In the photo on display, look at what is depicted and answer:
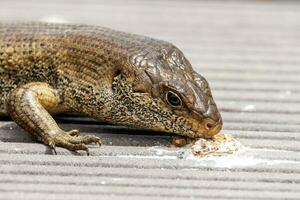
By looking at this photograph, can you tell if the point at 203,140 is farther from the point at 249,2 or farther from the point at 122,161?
the point at 249,2

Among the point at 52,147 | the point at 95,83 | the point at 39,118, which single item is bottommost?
the point at 52,147

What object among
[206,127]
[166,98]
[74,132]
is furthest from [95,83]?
[206,127]

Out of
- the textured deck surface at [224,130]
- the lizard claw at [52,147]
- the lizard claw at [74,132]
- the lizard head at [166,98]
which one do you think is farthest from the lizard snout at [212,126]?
the lizard claw at [52,147]

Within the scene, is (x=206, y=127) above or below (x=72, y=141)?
above

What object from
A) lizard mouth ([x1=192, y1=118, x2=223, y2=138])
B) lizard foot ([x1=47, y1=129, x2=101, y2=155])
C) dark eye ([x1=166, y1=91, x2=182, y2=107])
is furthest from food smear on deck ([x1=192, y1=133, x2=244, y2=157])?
lizard foot ([x1=47, y1=129, x2=101, y2=155])

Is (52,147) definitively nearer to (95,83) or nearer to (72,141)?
(72,141)

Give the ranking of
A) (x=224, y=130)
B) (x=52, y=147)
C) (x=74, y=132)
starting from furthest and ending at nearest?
(x=224, y=130) < (x=74, y=132) < (x=52, y=147)

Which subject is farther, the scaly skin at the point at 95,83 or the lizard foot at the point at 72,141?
the scaly skin at the point at 95,83

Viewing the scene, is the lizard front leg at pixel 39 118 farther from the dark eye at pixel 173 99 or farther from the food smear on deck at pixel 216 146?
the food smear on deck at pixel 216 146
